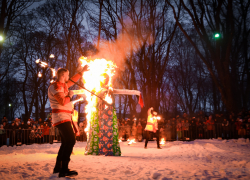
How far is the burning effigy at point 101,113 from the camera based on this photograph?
26.9 ft

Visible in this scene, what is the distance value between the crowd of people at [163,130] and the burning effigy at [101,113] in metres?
8.12

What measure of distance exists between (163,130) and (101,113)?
34.6 ft

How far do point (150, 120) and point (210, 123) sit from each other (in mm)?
7090

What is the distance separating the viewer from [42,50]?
25.9 metres

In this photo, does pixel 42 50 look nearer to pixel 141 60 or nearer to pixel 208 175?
pixel 141 60

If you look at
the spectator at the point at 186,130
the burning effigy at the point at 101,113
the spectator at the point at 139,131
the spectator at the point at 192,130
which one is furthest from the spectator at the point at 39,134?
the spectator at the point at 192,130

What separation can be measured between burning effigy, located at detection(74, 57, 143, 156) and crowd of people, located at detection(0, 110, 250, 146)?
26.6 ft

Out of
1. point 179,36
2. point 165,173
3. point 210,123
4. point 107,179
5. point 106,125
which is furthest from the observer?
point 179,36

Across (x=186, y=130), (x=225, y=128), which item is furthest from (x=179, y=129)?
(x=225, y=128)

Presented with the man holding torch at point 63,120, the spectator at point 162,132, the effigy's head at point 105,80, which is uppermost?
the effigy's head at point 105,80

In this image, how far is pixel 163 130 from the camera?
17922mm

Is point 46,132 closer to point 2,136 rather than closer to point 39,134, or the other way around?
point 39,134

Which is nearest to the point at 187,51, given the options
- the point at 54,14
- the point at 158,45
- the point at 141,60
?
the point at 158,45

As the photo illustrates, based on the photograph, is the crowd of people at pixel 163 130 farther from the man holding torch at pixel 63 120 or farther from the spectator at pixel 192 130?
the man holding torch at pixel 63 120
